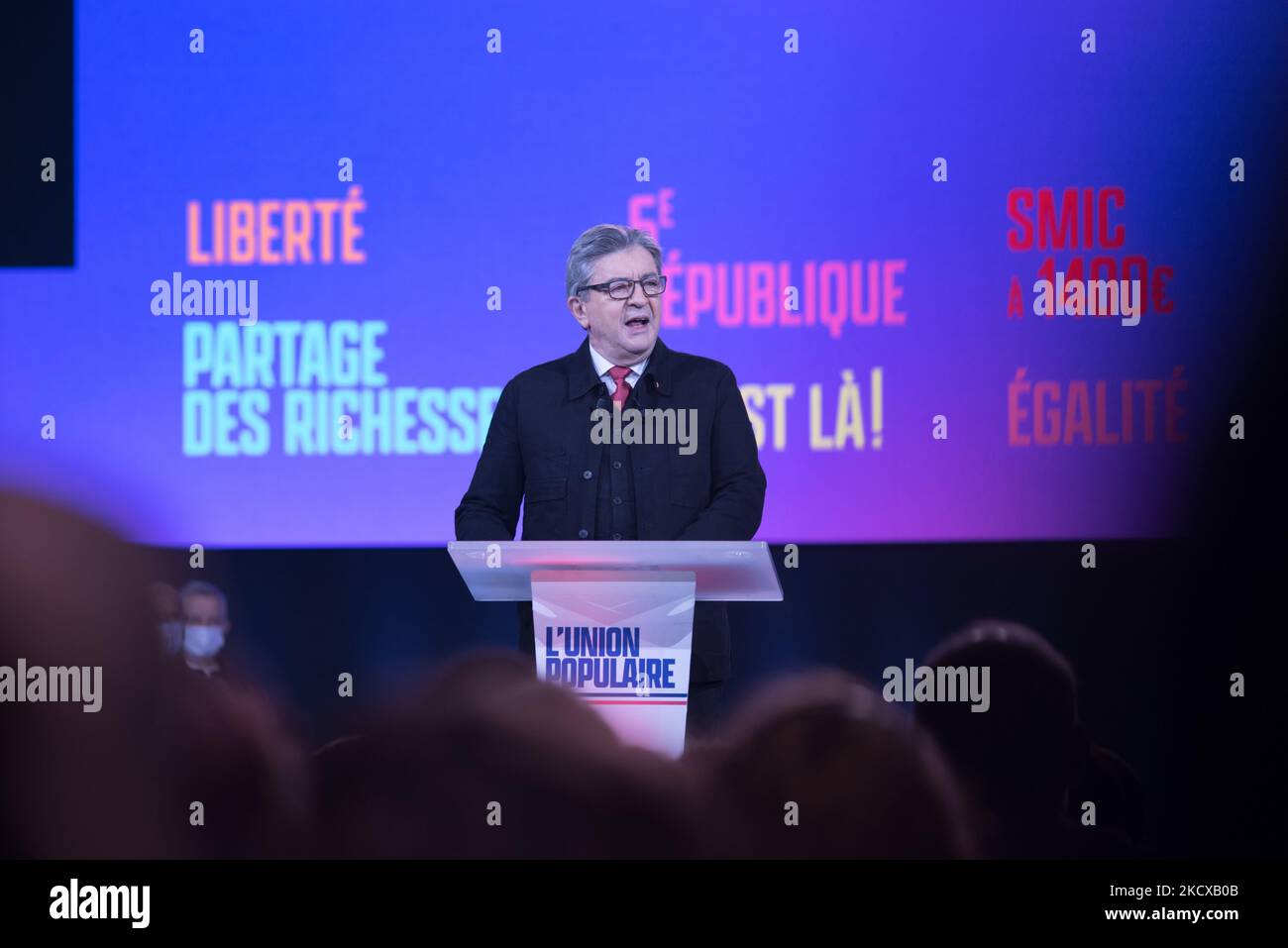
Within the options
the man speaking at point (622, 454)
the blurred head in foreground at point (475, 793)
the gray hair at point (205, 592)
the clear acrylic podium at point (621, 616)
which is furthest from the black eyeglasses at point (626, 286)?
the gray hair at point (205, 592)

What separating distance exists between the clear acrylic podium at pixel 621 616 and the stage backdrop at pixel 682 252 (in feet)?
2.78

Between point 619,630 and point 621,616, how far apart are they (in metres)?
0.04

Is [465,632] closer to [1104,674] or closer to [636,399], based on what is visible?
[636,399]

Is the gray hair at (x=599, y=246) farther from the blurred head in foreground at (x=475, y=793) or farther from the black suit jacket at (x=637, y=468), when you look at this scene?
the blurred head in foreground at (x=475, y=793)

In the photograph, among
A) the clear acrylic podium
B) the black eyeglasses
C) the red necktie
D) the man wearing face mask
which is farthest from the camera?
the man wearing face mask

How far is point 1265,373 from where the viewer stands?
484 centimetres

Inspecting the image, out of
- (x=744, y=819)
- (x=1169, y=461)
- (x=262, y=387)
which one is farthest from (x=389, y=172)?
(x=1169, y=461)

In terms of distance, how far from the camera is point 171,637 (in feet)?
16.2

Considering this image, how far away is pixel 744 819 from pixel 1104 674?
4.11ft

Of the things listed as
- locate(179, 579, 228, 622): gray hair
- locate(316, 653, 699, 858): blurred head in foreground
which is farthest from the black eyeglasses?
locate(179, 579, 228, 622): gray hair

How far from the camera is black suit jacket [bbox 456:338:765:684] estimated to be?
4680 mm

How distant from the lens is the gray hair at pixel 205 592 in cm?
491

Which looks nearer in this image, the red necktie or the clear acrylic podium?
the clear acrylic podium

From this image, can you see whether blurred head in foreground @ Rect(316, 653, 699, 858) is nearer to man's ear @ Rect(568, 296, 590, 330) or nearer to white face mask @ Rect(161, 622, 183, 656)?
white face mask @ Rect(161, 622, 183, 656)
